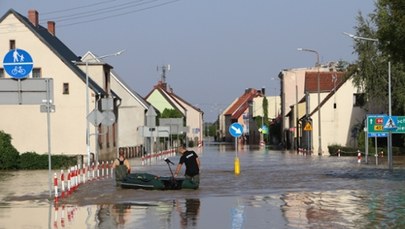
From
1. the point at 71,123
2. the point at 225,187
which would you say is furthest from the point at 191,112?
the point at 225,187

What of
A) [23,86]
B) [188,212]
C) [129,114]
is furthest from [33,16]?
[188,212]

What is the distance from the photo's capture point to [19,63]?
24781 millimetres

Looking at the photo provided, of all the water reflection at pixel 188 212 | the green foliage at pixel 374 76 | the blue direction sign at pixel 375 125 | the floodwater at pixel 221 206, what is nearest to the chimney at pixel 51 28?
the green foliage at pixel 374 76

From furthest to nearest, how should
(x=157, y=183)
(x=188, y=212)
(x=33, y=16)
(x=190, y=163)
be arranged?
(x=33, y=16)
(x=157, y=183)
(x=190, y=163)
(x=188, y=212)

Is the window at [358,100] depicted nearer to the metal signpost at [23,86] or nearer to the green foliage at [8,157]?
the green foliage at [8,157]

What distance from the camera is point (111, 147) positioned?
65.8m

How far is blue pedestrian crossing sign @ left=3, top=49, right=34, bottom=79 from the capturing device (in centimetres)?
2457

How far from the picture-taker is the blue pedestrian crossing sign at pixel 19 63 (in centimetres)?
2457

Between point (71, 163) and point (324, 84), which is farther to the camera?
point (324, 84)

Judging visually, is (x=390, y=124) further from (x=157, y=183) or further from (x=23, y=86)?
(x=23, y=86)

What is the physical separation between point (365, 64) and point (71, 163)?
3108 centimetres

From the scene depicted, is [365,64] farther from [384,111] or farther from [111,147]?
[111,147]

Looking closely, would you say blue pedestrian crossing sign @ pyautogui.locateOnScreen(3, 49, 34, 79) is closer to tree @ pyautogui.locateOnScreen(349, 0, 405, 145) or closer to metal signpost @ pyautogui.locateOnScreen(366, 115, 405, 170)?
metal signpost @ pyautogui.locateOnScreen(366, 115, 405, 170)

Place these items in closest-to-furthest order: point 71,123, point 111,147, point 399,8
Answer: point 399,8, point 71,123, point 111,147
